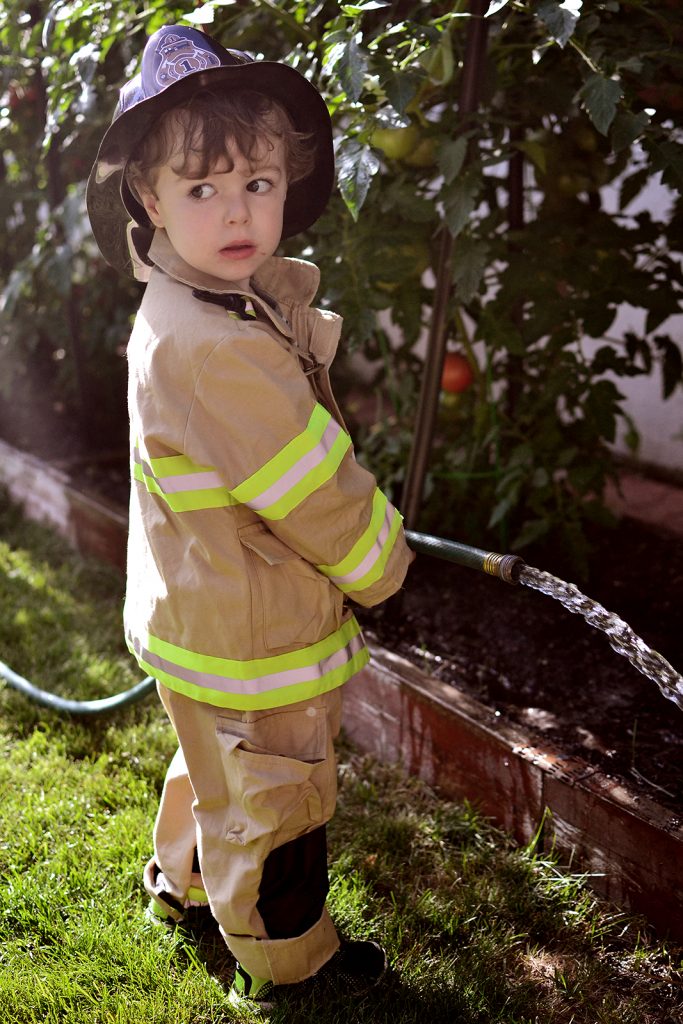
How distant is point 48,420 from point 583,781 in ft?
10.6

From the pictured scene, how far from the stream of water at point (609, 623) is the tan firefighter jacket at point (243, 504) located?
205 millimetres

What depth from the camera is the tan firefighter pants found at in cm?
151

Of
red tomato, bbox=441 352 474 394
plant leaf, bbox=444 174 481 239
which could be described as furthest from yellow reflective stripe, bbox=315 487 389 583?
red tomato, bbox=441 352 474 394

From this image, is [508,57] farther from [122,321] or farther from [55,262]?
[122,321]

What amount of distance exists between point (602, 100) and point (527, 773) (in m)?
1.17

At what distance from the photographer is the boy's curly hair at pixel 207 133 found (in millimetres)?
1410

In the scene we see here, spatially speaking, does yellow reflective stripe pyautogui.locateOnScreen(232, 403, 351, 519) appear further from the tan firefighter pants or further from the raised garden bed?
the raised garden bed

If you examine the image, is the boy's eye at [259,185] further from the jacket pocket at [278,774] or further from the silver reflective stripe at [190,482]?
the jacket pocket at [278,774]

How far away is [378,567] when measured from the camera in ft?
4.94

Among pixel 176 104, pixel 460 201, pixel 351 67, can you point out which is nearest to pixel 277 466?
pixel 176 104

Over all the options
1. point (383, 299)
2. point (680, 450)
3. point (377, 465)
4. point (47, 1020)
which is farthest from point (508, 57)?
point (47, 1020)

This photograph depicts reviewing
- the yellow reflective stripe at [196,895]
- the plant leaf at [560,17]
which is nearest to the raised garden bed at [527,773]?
the yellow reflective stripe at [196,895]

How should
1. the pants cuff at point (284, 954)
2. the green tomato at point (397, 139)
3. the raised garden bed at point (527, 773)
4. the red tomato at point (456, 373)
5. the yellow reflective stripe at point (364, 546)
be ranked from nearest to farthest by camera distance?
the yellow reflective stripe at point (364, 546)
the pants cuff at point (284, 954)
the raised garden bed at point (527, 773)
the green tomato at point (397, 139)
the red tomato at point (456, 373)

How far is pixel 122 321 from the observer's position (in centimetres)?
390
